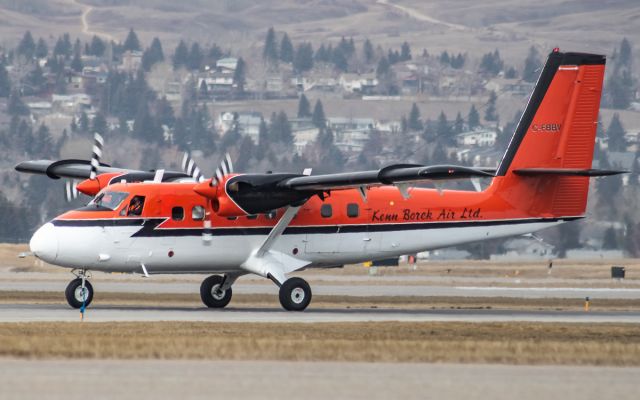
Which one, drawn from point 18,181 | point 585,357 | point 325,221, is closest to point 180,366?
point 585,357

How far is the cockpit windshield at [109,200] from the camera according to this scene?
40562mm

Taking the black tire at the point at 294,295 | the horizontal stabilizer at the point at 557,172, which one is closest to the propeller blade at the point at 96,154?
the black tire at the point at 294,295

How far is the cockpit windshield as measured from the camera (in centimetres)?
4056

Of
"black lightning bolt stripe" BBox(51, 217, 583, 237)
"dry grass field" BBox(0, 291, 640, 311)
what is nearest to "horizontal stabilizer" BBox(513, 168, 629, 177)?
"black lightning bolt stripe" BBox(51, 217, 583, 237)

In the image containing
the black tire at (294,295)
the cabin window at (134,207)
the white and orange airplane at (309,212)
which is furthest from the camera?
the black tire at (294,295)

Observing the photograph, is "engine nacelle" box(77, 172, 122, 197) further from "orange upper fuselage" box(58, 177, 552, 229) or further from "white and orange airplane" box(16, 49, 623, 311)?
"orange upper fuselage" box(58, 177, 552, 229)

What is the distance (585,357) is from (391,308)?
56.5ft

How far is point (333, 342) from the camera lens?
99.3 ft

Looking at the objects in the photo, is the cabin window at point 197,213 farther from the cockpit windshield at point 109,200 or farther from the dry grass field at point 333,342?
the dry grass field at point 333,342

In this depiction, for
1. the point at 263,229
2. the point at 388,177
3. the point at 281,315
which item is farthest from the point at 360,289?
the point at 388,177

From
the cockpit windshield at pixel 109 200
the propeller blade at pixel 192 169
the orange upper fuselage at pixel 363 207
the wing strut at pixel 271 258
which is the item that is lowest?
the wing strut at pixel 271 258

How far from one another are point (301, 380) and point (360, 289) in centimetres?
3758

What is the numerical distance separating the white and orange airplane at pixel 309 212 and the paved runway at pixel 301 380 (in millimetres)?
13083

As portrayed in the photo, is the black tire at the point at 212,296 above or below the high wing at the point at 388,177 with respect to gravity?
below
